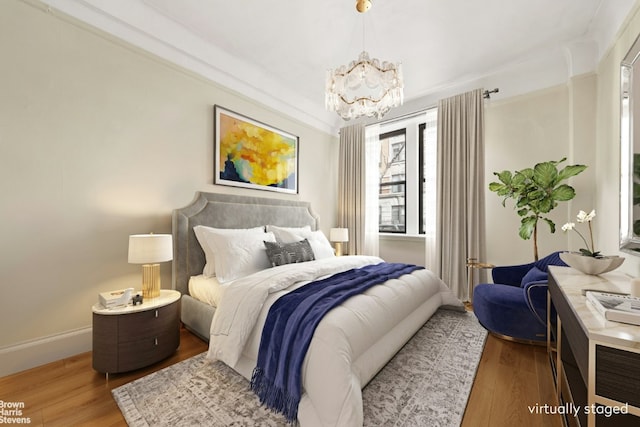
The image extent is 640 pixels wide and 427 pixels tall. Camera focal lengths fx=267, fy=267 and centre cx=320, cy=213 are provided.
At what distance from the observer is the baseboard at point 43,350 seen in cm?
187

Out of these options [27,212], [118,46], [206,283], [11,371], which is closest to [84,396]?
[11,371]

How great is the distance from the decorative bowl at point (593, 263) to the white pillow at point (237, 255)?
245cm

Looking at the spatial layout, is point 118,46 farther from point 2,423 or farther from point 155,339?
point 2,423

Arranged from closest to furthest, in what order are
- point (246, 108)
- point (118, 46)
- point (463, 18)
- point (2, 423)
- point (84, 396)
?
point (2, 423) → point (84, 396) → point (118, 46) → point (463, 18) → point (246, 108)

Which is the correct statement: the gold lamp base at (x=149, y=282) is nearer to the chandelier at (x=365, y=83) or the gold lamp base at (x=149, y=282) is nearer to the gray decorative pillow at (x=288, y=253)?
the gray decorative pillow at (x=288, y=253)

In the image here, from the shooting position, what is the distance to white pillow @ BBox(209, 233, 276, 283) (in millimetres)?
2488

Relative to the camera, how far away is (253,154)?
139 inches

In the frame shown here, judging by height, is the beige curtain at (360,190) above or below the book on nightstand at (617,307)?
above

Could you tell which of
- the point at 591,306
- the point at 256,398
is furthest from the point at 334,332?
the point at 591,306

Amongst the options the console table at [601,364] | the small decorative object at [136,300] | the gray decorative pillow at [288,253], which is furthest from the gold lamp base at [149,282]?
the console table at [601,364]

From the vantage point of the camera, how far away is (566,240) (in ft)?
10.0

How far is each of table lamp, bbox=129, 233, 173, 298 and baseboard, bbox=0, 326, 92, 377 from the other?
654mm

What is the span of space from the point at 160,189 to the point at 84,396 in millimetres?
1724

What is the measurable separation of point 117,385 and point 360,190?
3806 mm
